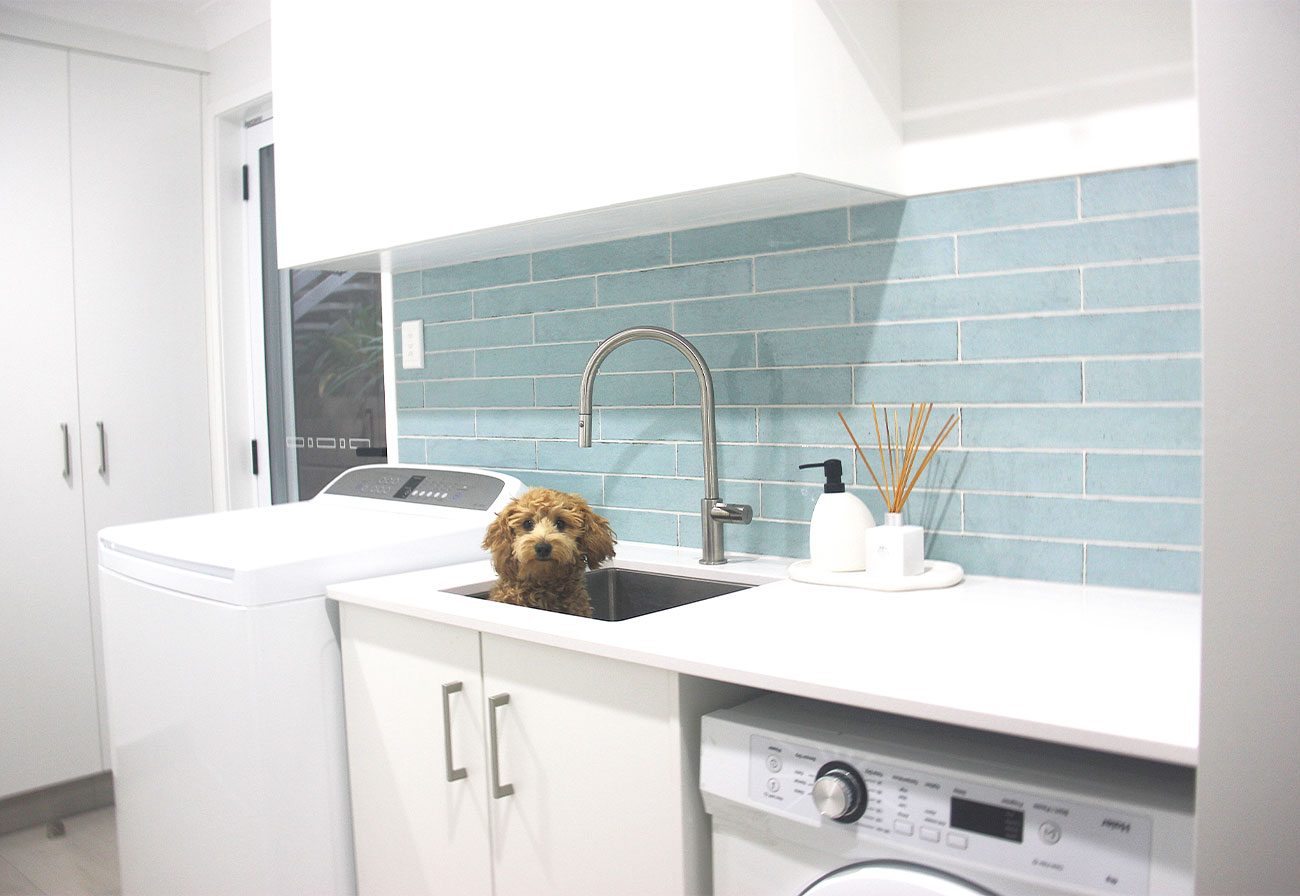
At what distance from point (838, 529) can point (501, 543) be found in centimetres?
55

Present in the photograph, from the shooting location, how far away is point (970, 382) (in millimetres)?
1561

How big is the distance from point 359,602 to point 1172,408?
129 centimetres

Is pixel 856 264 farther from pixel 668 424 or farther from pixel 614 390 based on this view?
pixel 614 390

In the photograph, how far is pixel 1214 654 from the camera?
0.75 metres

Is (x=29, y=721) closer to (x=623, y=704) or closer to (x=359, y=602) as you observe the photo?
(x=359, y=602)

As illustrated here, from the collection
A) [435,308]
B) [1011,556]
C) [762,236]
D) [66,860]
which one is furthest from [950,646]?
[66,860]

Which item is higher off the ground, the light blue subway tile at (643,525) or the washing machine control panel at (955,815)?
the light blue subway tile at (643,525)

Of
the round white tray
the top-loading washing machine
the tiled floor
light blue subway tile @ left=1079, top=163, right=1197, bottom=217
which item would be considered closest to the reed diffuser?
the round white tray

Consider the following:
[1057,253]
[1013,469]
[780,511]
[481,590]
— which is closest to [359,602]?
[481,590]

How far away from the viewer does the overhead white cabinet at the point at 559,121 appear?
139 centimetres

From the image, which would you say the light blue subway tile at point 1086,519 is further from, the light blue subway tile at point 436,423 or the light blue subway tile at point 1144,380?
the light blue subway tile at point 436,423

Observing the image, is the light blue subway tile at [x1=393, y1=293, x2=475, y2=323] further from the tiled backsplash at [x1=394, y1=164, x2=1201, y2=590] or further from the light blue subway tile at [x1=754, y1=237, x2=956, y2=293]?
the light blue subway tile at [x1=754, y1=237, x2=956, y2=293]

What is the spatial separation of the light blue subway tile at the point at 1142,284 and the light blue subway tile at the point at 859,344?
0.21 meters

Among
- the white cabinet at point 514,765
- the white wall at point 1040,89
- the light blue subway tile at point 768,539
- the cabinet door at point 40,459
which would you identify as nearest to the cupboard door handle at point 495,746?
the white cabinet at point 514,765
